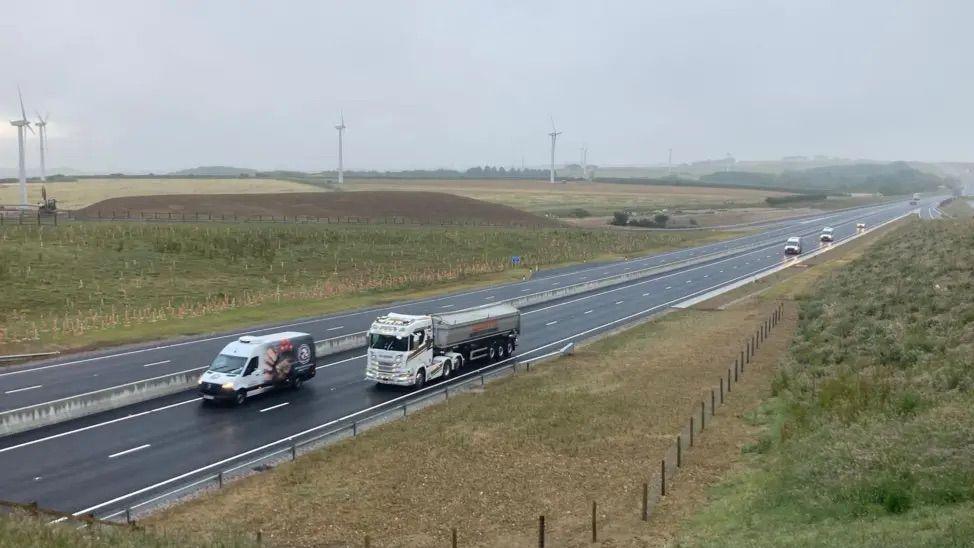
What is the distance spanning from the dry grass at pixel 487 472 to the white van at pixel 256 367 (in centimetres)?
694

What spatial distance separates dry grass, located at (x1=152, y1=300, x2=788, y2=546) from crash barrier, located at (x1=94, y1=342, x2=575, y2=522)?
68 cm

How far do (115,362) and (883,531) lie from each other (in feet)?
114

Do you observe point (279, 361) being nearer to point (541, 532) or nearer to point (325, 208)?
point (541, 532)

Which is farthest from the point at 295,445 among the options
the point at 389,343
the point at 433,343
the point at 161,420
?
the point at 433,343

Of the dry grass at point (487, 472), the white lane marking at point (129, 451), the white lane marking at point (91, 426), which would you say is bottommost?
the white lane marking at point (91, 426)

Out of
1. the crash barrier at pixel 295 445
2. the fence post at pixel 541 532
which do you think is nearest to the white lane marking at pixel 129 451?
the crash barrier at pixel 295 445

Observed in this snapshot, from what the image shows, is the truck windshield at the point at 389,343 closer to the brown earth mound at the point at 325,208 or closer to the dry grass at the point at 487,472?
the dry grass at the point at 487,472

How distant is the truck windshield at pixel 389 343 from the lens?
34031 millimetres

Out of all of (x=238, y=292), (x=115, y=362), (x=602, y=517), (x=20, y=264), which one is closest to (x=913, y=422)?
(x=602, y=517)

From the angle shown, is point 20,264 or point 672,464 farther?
point 20,264

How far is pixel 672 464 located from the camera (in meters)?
22.9

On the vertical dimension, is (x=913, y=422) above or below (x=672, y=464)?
above

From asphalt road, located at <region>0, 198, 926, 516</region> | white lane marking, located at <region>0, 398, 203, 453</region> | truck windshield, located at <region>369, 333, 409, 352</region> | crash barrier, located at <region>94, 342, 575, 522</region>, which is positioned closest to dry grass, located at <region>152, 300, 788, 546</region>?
crash barrier, located at <region>94, 342, 575, 522</region>

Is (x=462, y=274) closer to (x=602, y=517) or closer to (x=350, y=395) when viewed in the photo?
(x=350, y=395)
